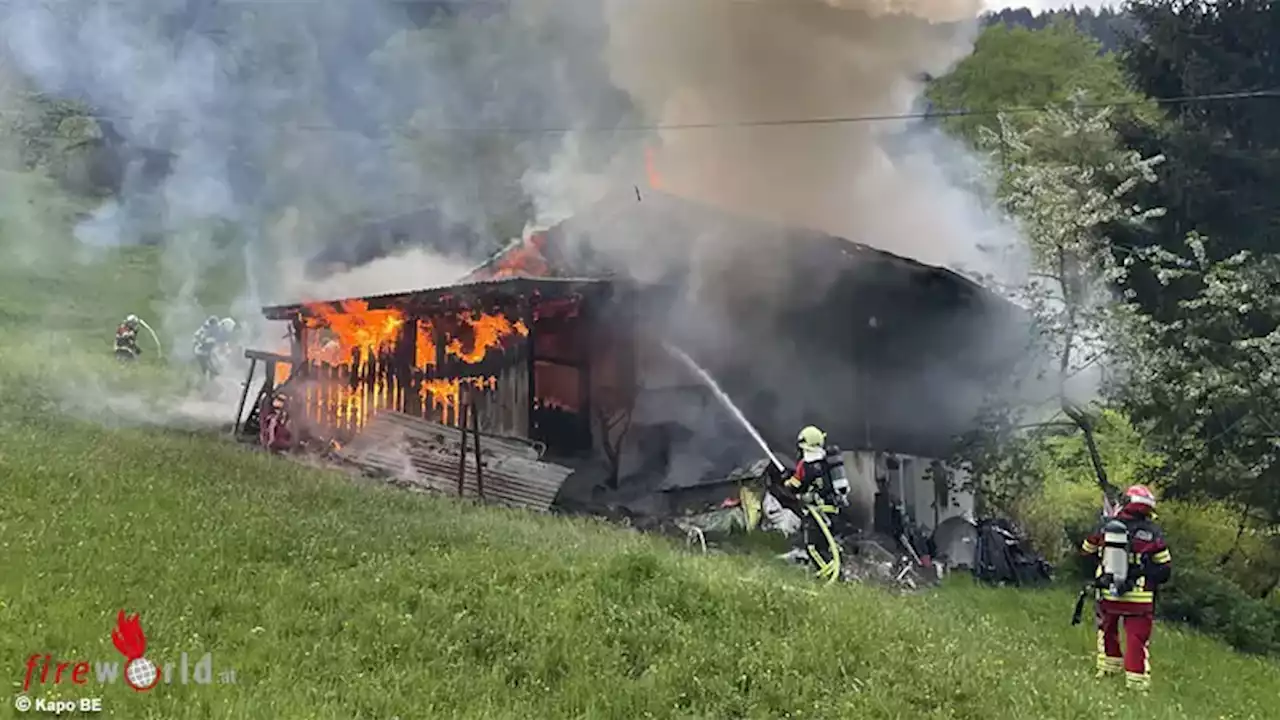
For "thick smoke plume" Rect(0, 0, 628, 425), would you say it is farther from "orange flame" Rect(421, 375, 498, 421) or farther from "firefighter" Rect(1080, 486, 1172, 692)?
"firefighter" Rect(1080, 486, 1172, 692)

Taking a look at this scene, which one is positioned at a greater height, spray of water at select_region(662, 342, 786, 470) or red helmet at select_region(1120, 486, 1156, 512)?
spray of water at select_region(662, 342, 786, 470)

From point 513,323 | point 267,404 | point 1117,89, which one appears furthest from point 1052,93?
point 267,404

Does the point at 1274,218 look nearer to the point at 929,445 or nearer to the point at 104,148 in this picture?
the point at 929,445

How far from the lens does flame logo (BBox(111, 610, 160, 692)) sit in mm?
6371

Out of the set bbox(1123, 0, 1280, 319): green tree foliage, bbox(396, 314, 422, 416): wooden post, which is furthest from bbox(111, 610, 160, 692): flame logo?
bbox(1123, 0, 1280, 319): green tree foliage

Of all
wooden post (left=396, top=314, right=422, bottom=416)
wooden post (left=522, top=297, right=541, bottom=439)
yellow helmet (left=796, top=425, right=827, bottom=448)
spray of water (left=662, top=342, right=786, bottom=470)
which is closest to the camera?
yellow helmet (left=796, top=425, right=827, bottom=448)

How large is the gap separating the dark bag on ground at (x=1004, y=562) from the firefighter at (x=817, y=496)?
3.57m

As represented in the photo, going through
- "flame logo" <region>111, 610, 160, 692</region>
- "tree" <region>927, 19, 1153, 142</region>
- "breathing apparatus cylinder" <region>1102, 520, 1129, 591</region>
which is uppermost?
"tree" <region>927, 19, 1153, 142</region>

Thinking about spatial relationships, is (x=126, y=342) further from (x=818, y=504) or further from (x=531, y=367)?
(x=818, y=504)

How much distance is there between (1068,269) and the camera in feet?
56.0

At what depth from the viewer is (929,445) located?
17953 millimetres

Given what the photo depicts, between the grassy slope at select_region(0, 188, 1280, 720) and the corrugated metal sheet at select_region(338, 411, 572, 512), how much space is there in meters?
1.94

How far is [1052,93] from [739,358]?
2241cm

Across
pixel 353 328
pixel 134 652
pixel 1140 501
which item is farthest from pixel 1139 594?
pixel 353 328
